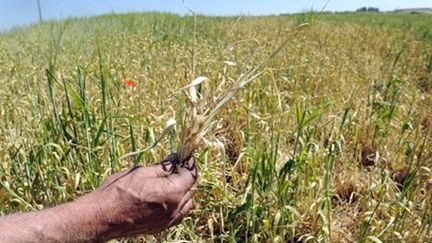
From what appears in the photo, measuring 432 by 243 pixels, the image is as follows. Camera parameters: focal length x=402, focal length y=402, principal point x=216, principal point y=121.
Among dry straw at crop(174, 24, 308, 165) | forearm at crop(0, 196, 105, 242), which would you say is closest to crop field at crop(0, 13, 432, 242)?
dry straw at crop(174, 24, 308, 165)

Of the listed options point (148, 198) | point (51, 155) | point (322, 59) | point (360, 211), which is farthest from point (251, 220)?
point (322, 59)

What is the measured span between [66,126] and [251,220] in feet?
2.63

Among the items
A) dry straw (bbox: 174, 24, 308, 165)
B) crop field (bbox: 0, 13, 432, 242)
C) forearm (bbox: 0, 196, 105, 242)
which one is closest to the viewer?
forearm (bbox: 0, 196, 105, 242)

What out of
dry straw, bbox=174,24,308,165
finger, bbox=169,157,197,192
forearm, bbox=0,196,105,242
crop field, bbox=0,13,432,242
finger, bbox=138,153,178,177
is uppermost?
dry straw, bbox=174,24,308,165

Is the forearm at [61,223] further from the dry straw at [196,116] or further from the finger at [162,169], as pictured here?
the dry straw at [196,116]

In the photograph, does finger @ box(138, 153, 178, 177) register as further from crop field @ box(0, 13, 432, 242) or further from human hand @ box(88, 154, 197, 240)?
crop field @ box(0, 13, 432, 242)

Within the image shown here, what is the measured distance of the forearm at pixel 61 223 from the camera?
0.79 metres

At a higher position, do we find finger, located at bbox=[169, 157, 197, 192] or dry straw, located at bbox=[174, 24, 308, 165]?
dry straw, located at bbox=[174, 24, 308, 165]

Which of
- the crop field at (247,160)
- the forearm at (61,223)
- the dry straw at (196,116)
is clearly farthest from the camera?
the crop field at (247,160)

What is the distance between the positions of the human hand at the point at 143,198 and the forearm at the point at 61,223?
20mm

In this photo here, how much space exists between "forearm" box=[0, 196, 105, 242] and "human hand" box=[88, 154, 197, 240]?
2 cm

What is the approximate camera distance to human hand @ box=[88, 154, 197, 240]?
2.66ft

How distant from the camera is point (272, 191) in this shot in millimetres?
1401

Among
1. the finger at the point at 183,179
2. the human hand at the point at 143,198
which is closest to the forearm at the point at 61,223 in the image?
the human hand at the point at 143,198
